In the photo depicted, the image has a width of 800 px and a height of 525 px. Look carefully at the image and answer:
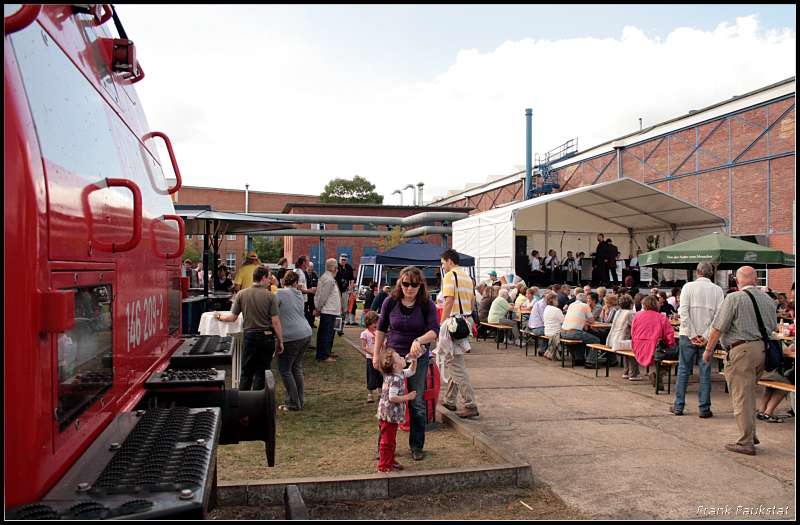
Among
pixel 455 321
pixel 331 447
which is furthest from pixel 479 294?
pixel 331 447

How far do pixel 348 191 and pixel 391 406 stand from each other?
61.5 metres

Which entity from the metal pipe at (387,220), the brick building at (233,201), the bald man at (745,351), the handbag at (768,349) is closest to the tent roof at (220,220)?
the bald man at (745,351)

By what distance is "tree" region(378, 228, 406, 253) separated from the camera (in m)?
35.6

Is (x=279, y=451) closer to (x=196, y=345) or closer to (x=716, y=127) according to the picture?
(x=196, y=345)

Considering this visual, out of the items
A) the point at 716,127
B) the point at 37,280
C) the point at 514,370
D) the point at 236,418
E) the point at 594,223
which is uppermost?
the point at 716,127

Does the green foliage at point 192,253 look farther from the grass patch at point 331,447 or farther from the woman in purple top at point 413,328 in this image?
the woman in purple top at point 413,328

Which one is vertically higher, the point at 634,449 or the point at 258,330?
the point at 258,330

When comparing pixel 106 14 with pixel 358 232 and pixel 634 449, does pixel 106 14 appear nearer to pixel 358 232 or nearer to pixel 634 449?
pixel 634 449

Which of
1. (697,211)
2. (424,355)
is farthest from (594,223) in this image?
(424,355)

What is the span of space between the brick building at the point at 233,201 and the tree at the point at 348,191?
37.5ft

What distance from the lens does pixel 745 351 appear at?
5695 millimetres

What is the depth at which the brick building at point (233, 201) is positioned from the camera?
66.4 m

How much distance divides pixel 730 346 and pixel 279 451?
4760mm

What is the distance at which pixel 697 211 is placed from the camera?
68.7 feet
